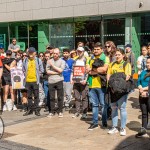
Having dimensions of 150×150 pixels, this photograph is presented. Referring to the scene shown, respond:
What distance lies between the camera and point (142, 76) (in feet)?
24.8

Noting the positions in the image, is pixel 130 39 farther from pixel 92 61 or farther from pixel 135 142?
pixel 135 142

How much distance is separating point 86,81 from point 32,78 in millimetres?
1585

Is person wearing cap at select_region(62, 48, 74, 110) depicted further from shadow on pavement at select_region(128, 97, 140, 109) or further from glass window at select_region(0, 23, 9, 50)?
glass window at select_region(0, 23, 9, 50)

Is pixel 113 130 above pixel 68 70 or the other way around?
the other way around

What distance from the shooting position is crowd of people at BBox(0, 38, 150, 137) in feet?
25.1

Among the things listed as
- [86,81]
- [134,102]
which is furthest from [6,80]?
[134,102]

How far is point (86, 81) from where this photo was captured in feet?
31.7

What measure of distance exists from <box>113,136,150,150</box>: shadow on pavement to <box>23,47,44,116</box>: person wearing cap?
3.52m

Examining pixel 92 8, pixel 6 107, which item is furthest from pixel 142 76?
pixel 92 8

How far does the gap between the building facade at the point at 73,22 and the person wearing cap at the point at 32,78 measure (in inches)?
282

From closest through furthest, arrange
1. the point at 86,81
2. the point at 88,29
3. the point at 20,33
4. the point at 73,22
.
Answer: the point at 86,81, the point at 88,29, the point at 73,22, the point at 20,33

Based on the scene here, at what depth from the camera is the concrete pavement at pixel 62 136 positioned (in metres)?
7.11

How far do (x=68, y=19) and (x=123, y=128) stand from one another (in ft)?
38.9

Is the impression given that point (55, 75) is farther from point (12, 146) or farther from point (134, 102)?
point (134, 102)
